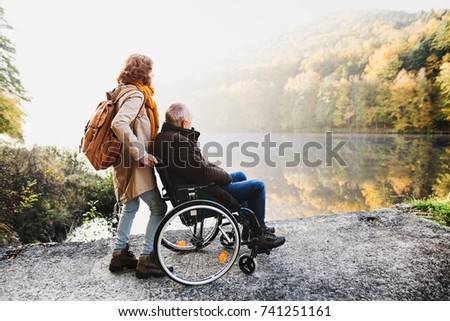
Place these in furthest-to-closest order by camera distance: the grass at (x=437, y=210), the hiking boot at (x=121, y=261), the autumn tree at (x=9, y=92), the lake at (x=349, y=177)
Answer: the lake at (x=349, y=177), the autumn tree at (x=9, y=92), the grass at (x=437, y=210), the hiking boot at (x=121, y=261)

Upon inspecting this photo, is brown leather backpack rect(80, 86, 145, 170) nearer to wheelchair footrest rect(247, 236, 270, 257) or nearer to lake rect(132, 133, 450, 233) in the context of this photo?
wheelchair footrest rect(247, 236, 270, 257)

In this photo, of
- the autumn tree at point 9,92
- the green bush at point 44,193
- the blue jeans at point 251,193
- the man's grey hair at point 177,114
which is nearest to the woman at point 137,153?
the man's grey hair at point 177,114

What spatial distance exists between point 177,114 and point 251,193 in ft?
2.23

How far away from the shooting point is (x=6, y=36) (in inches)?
185

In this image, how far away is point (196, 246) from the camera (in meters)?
2.09

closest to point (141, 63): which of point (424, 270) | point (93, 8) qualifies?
point (424, 270)

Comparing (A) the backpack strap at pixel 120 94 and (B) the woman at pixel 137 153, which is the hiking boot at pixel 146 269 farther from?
(A) the backpack strap at pixel 120 94

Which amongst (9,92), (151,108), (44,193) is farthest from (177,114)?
(9,92)

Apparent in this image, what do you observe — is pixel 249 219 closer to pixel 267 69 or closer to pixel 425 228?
pixel 425 228

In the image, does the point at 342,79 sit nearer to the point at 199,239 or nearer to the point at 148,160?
the point at 199,239

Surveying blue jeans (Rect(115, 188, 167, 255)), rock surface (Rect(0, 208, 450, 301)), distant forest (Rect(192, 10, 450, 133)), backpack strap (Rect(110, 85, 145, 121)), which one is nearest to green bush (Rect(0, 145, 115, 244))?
rock surface (Rect(0, 208, 450, 301))

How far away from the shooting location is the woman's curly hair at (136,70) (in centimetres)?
171

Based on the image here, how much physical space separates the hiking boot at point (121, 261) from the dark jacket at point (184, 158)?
68cm

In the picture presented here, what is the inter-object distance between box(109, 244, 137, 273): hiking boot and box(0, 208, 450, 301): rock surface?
43 millimetres
